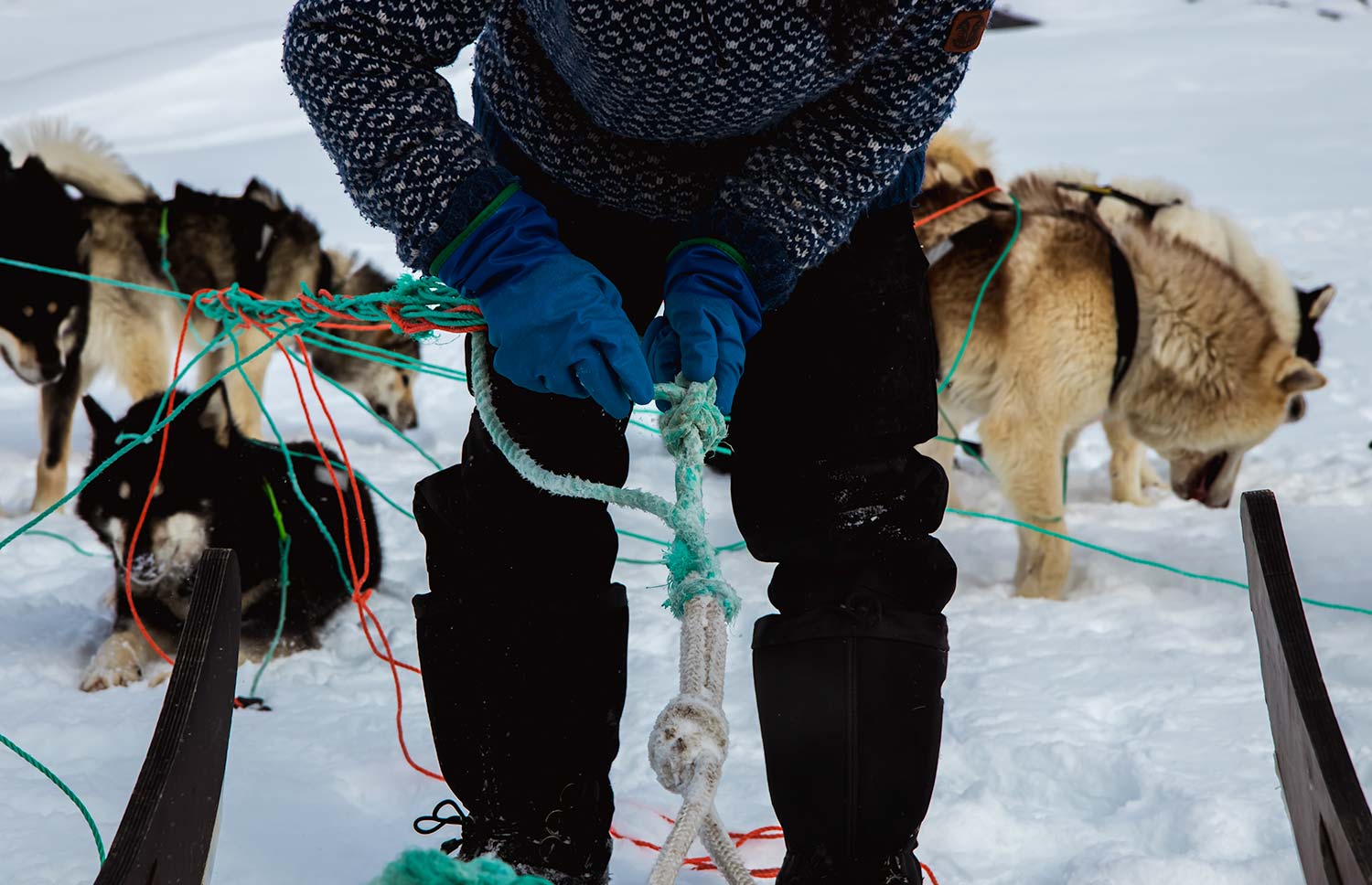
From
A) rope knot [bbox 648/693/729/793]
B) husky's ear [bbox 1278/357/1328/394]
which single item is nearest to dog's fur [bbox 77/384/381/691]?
rope knot [bbox 648/693/729/793]

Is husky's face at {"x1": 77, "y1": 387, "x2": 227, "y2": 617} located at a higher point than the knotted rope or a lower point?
lower

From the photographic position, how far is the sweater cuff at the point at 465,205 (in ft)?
4.01

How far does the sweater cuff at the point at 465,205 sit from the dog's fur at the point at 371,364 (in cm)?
376

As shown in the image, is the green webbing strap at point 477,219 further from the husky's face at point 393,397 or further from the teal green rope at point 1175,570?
the husky's face at point 393,397

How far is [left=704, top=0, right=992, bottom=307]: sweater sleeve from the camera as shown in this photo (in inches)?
50.3

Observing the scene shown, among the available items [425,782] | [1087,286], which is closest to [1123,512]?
[1087,286]

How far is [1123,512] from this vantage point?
3.86m

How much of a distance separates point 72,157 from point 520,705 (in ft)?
12.4

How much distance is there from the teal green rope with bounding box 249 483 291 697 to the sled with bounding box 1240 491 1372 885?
178cm

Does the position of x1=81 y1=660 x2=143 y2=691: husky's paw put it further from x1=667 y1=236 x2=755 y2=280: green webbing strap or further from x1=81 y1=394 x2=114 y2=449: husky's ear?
x1=667 y1=236 x2=755 y2=280: green webbing strap

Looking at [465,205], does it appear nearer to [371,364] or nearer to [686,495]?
[686,495]

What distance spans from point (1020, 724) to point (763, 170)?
1256 millimetres

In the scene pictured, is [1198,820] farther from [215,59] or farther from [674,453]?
[215,59]

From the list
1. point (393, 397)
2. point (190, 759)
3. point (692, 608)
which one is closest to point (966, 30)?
point (692, 608)
